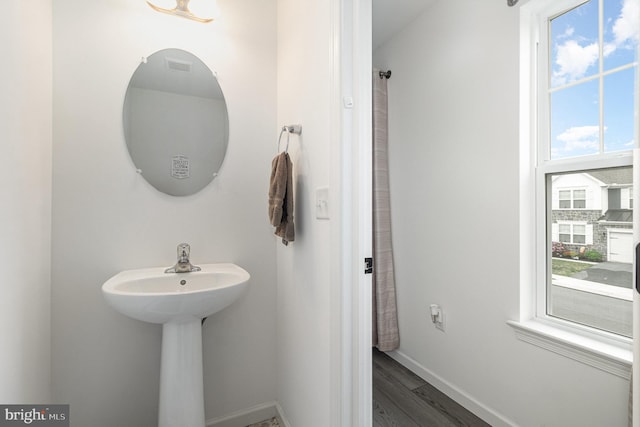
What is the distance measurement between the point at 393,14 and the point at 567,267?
190 cm

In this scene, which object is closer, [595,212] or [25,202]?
[25,202]

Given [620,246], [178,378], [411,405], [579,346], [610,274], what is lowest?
[411,405]

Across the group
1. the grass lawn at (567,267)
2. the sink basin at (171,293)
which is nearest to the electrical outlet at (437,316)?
the grass lawn at (567,267)

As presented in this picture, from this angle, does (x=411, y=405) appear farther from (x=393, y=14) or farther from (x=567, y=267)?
(x=393, y=14)

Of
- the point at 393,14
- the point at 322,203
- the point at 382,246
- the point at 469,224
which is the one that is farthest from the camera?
the point at 382,246

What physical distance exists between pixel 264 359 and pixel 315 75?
1472 mm

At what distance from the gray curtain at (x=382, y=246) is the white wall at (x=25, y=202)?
1849 mm

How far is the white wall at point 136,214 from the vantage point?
1273 mm

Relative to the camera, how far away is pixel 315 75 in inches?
47.6

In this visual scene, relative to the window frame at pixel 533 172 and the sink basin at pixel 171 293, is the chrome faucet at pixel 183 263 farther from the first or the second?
the window frame at pixel 533 172

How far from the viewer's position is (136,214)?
4.56ft

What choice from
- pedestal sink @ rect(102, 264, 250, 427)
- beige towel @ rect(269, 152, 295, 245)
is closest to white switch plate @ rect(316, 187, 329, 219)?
beige towel @ rect(269, 152, 295, 245)

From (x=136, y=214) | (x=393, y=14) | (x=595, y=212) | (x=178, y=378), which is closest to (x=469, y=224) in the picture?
(x=595, y=212)

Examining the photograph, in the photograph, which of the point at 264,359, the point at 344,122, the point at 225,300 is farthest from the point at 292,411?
the point at 344,122
